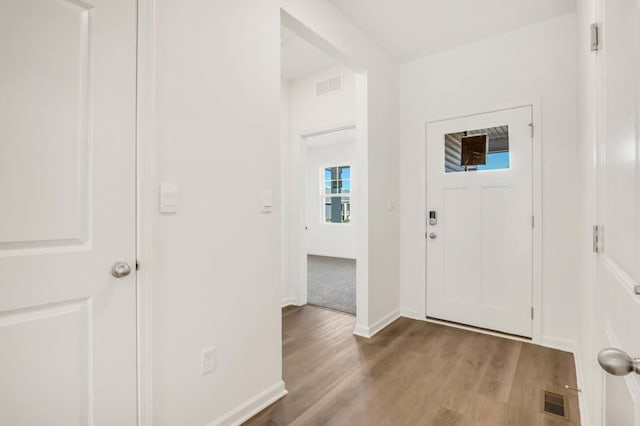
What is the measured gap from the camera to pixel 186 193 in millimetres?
1535

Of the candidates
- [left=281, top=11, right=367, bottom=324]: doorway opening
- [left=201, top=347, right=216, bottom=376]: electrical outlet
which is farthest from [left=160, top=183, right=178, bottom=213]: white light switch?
[left=281, top=11, right=367, bottom=324]: doorway opening

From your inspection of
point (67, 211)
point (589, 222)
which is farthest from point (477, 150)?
point (67, 211)

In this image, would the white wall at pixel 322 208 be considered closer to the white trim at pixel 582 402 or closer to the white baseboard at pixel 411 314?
the white baseboard at pixel 411 314

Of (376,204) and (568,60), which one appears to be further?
(376,204)

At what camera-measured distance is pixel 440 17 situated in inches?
107

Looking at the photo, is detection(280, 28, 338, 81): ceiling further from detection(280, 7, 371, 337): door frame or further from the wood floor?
the wood floor

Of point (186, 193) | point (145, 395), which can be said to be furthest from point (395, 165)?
point (145, 395)

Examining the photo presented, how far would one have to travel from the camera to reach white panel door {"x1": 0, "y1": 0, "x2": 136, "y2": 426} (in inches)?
42.2

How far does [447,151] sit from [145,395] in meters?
3.14

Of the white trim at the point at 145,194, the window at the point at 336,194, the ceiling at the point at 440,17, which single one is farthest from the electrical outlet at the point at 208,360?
the window at the point at 336,194

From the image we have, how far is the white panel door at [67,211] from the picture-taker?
1072 mm

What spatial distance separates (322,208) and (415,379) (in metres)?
6.12

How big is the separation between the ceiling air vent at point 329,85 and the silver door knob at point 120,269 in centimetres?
299

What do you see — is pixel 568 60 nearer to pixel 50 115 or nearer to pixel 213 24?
pixel 213 24
